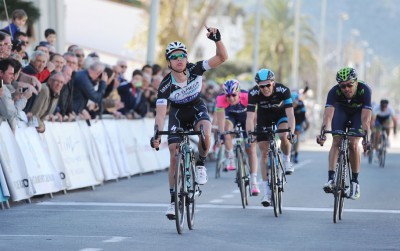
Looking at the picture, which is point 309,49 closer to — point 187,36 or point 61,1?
point 187,36

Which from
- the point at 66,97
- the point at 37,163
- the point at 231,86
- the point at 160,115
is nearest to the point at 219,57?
the point at 160,115

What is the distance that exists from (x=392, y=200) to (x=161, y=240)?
21.9 ft

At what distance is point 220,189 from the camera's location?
66.3ft

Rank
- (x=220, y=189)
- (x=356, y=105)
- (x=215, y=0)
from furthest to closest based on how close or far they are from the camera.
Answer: (x=215, y=0)
(x=220, y=189)
(x=356, y=105)

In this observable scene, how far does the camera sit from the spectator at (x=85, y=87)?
2062 centimetres

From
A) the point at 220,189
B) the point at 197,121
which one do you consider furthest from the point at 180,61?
the point at 220,189

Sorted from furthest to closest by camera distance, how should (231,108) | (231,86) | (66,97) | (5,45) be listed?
(66,97) < (231,108) < (231,86) < (5,45)

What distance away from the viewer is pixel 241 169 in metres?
17.2

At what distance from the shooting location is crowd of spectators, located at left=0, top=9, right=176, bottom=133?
1678 cm

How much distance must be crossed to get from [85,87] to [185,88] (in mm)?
7626

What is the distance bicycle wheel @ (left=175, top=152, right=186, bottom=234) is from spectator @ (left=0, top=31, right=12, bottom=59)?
4.80m

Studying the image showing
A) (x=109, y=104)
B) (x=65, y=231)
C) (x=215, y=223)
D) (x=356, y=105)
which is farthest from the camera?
(x=109, y=104)

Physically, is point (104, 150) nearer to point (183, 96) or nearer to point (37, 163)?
point (37, 163)

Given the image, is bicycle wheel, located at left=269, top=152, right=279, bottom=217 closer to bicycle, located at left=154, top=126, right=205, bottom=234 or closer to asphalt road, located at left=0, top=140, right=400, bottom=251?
asphalt road, located at left=0, top=140, right=400, bottom=251
